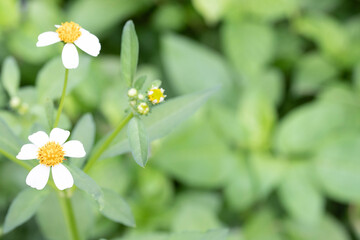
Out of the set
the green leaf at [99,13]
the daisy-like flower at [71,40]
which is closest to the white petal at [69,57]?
the daisy-like flower at [71,40]

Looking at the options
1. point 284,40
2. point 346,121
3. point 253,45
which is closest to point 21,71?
point 253,45

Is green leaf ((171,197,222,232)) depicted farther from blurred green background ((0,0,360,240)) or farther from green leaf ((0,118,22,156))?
green leaf ((0,118,22,156))

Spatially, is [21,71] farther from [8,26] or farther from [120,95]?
[120,95]

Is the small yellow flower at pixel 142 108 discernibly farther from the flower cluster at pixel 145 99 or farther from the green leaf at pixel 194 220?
the green leaf at pixel 194 220

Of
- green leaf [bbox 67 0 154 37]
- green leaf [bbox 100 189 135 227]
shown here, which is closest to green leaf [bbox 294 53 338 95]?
green leaf [bbox 67 0 154 37]

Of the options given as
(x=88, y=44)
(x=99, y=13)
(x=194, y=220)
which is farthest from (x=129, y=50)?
(x=99, y=13)

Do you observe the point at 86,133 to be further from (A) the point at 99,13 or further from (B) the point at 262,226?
(A) the point at 99,13
